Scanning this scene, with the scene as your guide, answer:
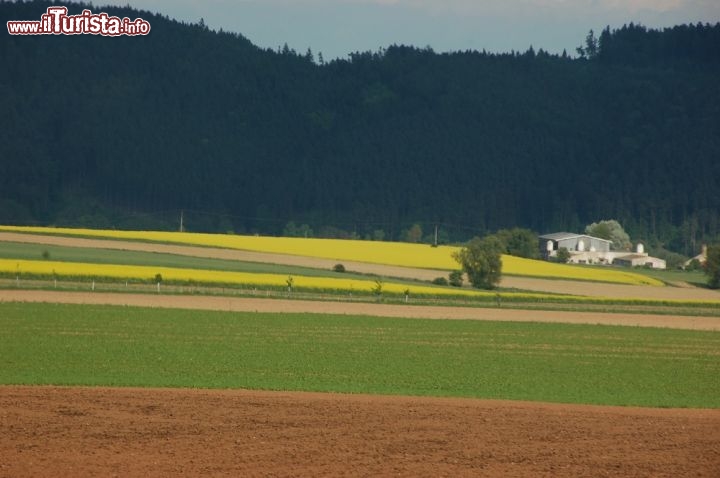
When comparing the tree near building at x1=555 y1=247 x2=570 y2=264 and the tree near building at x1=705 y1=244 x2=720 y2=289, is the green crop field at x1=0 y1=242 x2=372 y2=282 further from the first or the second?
the tree near building at x1=555 y1=247 x2=570 y2=264

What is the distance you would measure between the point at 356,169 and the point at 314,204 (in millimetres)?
14961

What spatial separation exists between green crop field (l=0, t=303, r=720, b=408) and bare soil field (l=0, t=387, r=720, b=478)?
2.24 m

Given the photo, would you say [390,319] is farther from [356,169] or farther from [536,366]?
[356,169]

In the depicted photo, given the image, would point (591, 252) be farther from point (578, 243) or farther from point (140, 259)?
point (140, 259)

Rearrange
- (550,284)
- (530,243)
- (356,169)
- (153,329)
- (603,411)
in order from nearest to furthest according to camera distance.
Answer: (603,411)
(153,329)
(550,284)
(530,243)
(356,169)

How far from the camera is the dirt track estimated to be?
74.0 meters

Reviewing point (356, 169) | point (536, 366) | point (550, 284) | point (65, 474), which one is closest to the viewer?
point (65, 474)

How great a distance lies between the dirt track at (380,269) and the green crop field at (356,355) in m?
24.1

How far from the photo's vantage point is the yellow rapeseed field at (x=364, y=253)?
276ft

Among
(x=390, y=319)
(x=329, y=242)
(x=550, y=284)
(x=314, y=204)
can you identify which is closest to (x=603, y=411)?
(x=390, y=319)

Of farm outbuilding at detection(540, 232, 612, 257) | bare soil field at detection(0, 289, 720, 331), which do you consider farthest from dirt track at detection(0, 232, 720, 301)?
farm outbuilding at detection(540, 232, 612, 257)

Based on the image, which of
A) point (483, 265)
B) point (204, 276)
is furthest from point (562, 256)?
point (204, 276)

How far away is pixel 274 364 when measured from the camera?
3189cm

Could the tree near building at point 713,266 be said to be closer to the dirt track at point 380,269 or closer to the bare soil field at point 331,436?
the dirt track at point 380,269
